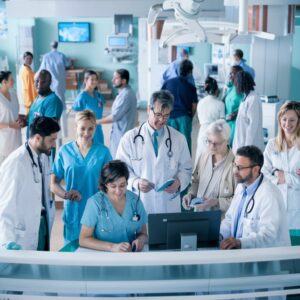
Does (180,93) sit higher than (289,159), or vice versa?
(180,93)

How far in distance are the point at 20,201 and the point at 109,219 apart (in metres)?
0.45

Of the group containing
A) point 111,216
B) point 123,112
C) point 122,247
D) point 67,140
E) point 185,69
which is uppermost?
A: point 185,69

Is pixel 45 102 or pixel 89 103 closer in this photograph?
pixel 45 102

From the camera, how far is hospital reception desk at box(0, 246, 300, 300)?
1683mm

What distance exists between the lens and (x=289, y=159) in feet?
10.8

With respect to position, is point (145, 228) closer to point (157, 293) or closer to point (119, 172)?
point (119, 172)

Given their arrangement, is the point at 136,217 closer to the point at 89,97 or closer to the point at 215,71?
the point at 89,97

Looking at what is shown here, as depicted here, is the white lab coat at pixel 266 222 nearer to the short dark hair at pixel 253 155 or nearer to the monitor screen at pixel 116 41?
the short dark hair at pixel 253 155

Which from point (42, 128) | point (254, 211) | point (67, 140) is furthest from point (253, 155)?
point (67, 140)

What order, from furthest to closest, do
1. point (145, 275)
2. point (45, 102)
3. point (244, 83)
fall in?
point (244, 83), point (45, 102), point (145, 275)

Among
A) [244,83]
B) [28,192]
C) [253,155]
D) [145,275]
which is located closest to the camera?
[145,275]

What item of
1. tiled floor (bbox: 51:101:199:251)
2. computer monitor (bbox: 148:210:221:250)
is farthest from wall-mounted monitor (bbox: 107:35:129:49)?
computer monitor (bbox: 148:210:221:250)

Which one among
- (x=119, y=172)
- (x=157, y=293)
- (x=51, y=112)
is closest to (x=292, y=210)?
(x=119, y=172)

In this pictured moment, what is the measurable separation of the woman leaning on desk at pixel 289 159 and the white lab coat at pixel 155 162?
1.93 feet
